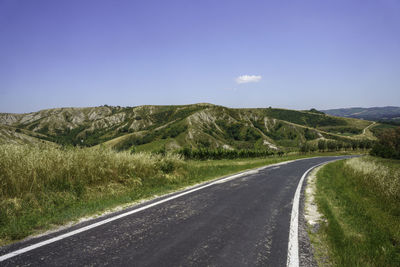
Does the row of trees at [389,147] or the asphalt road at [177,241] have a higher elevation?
the asphalt road at [177,241]

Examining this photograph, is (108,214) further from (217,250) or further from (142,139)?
(142,139)

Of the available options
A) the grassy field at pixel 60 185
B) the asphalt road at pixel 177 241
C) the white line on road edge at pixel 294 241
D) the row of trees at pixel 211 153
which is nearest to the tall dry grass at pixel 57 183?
the grassy field at pixel 60 185

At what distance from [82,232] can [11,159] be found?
12.5ft

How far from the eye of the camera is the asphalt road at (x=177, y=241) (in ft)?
10.5

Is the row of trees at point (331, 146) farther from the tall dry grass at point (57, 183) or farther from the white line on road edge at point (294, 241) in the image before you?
the tall dry grass at point (57, 183)

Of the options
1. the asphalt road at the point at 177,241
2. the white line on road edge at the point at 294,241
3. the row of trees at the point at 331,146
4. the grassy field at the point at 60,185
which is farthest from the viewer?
the row of trees at the point at 331,146

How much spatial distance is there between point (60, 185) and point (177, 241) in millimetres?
4727

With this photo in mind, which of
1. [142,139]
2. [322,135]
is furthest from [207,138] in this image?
[322,135]

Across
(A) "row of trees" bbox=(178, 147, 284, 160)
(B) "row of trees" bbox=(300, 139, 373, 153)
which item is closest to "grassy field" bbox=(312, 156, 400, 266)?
(A) "row of trees" bbox=(178, 147, 284, 160)

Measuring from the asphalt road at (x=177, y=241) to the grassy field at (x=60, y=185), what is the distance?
2.83 ft

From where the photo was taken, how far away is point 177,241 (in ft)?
12.8

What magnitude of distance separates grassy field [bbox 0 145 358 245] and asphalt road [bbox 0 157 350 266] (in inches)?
33.9

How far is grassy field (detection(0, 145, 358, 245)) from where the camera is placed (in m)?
4.70

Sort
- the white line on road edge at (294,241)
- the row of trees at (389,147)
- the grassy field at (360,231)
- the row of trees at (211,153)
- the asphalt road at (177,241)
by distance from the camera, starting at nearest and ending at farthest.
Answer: the asphalt road at (177,241), the white line on road edge at (294,241), the grassy field at (360,231), the row of trees at (389,147), the row of trees at (211,153)
